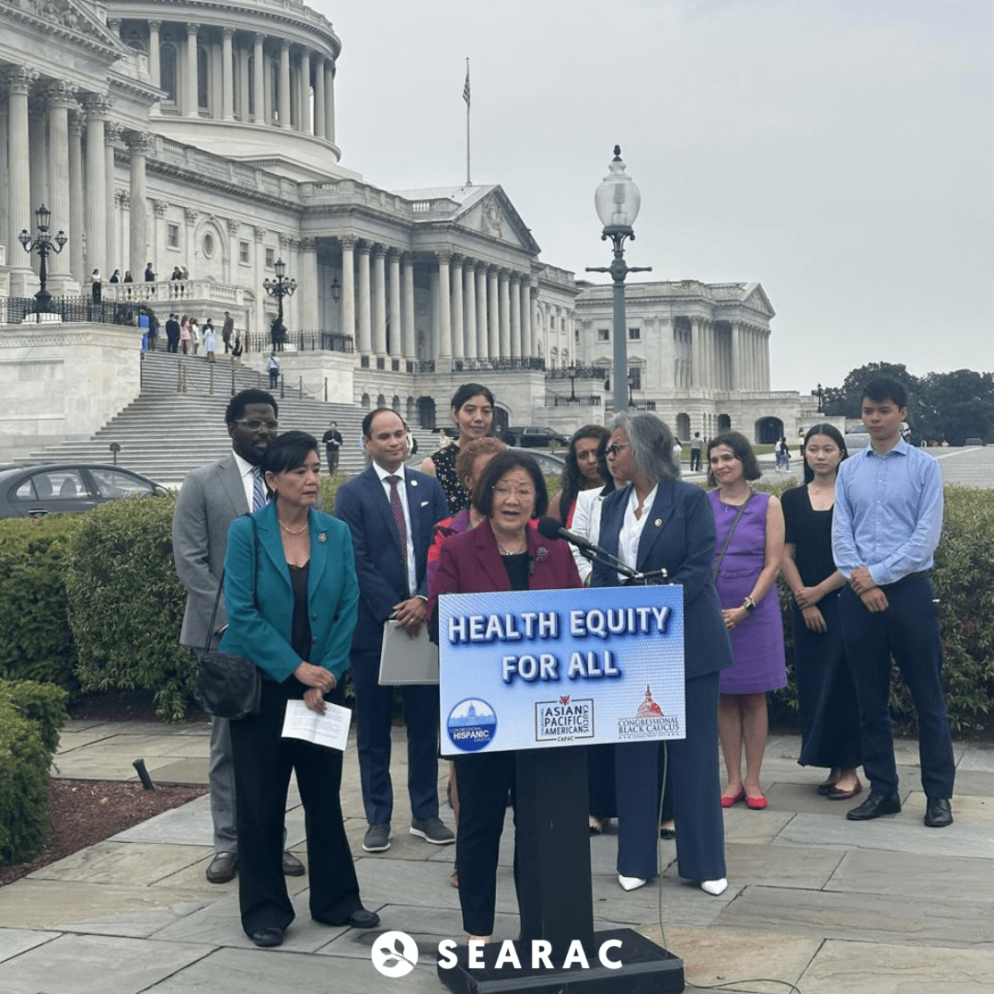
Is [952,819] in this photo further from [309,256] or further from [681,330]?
[681,330]

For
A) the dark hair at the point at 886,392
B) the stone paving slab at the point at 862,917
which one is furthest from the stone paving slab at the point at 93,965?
the dark hair at the point at 886,392

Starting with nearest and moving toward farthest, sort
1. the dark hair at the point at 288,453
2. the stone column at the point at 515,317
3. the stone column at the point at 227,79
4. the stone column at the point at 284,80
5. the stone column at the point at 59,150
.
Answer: the dark hair at the point at 288,453, the stone column at the point at 59,150, the stone column at the point at 227,79, the stone column at the point at 284,80, the stone column at the point at 515,317

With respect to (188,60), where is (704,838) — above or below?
below

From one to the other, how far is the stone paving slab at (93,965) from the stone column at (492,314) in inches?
3847

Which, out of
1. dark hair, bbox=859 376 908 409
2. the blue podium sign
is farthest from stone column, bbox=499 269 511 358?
the blue podium sign

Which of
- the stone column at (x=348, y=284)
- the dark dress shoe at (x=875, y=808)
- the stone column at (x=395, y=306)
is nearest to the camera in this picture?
the dark dress shoe at (x=875, y=808)

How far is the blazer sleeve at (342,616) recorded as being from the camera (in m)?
6.86

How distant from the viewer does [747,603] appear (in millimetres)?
8781

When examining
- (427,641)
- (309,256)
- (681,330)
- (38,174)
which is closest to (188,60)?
(309,256)

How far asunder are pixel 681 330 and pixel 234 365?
91.2 metres

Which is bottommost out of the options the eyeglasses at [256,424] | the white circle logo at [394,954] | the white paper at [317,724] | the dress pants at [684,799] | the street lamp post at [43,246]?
the white circle logo at [394,954]

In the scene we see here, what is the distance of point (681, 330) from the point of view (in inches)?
5610

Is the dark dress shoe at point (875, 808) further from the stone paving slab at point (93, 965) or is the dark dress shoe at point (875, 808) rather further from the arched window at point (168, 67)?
the arched window at point (168, 67)

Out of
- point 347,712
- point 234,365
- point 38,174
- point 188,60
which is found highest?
point 188,60
